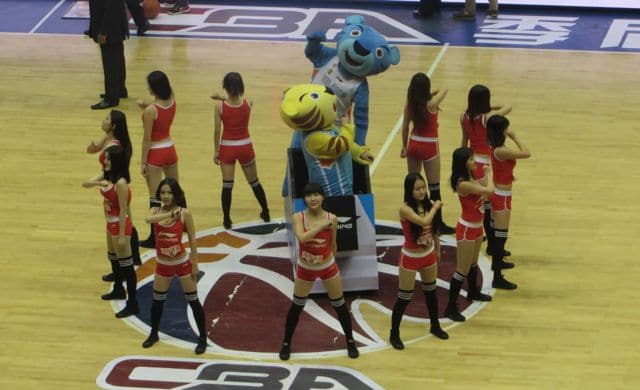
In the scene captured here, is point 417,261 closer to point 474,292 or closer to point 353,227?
point 353,227

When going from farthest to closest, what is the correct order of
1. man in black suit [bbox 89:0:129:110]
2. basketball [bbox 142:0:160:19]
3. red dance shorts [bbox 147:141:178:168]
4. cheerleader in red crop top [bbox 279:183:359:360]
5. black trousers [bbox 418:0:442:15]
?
1. black trousers [bbox 418:0:442:15]
2. basketball [bbox 142:0:160:19]
3. man in black suit [bbox 89:0:129:110]
4. red dance shorts [bbox 147:141:178:168]
5. cheerleader in red crop top [bbox 279:183:359:360]

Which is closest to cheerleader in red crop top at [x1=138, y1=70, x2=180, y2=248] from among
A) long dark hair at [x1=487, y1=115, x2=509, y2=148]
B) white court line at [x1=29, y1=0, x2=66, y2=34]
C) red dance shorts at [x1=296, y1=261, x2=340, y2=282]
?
red dance shorts at [x1=296, y1=261, x2=340, y2=282]

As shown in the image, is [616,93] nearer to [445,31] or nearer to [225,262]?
[445,31]

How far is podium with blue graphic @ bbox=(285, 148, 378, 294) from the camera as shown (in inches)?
363

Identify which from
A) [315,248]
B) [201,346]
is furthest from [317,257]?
[201,346]

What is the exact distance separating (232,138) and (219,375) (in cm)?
269

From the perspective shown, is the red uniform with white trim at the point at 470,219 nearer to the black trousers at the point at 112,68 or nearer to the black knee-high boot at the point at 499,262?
the black knee-high boot at the point at 499,262

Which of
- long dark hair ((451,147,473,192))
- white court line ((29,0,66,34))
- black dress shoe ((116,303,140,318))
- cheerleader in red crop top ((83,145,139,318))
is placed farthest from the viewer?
white court line ((29,0,66,34))

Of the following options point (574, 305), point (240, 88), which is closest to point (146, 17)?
point (240, 88)

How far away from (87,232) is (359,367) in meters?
3.37

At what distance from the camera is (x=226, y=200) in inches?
417

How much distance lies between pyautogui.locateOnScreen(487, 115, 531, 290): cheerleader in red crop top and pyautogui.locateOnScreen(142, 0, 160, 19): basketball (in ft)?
30.7

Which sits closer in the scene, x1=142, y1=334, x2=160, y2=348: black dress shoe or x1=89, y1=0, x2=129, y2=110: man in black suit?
x1=142, y1=334, x2=160, y2=348: black dress shoe

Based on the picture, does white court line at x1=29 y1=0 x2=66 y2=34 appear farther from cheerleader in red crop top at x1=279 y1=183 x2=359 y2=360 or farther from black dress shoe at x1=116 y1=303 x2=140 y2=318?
cheerleader in red crop top at x1=279 y1=183 x2=359 y2=360
